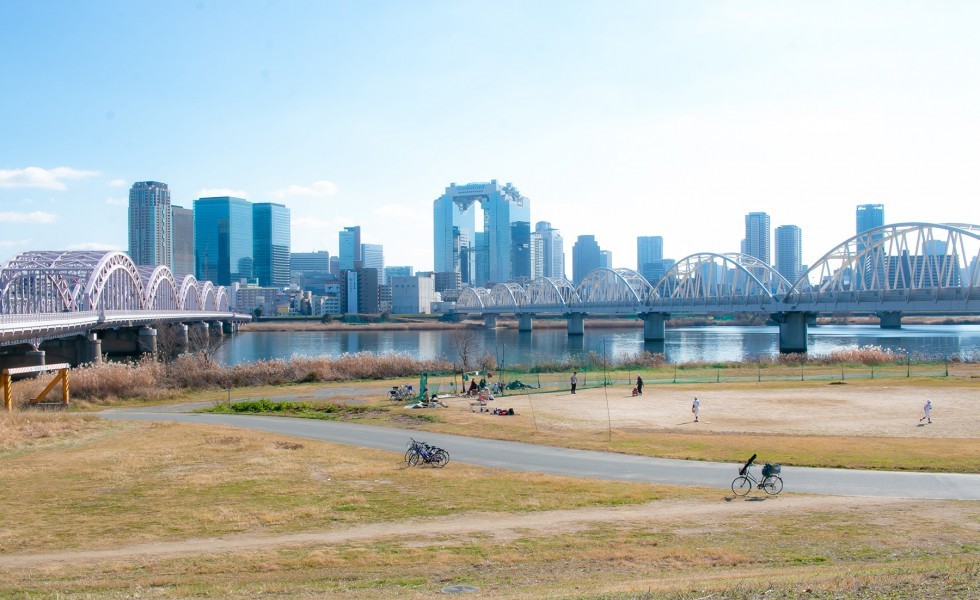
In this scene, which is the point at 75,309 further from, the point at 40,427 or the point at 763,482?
the point at 763,482

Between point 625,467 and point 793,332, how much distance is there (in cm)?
8089

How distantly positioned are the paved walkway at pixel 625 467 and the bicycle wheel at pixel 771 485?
445mm

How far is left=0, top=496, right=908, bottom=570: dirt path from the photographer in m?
15.9

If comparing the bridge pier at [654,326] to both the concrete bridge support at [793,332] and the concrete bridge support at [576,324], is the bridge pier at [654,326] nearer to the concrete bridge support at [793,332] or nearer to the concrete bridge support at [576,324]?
the concrete bridge support at [576,324]

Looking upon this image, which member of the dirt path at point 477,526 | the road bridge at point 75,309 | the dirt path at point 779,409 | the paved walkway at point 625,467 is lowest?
the dirt path at point 779,409

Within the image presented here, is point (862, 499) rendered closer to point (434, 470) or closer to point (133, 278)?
point (434, 470)

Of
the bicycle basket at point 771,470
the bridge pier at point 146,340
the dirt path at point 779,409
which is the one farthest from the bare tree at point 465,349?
the bicycle basket at point 771,470

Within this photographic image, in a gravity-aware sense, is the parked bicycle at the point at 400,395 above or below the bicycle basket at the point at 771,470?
below

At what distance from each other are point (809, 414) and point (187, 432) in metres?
28.9

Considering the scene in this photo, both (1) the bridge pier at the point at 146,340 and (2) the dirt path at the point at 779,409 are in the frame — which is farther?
(1) the bridge pier at the point at 146,340

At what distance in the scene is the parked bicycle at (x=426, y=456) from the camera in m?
25.2

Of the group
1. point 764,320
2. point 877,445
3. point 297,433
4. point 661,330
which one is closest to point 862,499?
point 877,445

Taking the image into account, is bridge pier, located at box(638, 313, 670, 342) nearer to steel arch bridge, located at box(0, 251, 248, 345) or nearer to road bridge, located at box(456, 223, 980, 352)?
road bridge, located at box(456, 223, 980, 352)

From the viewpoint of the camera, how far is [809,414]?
37188mm
